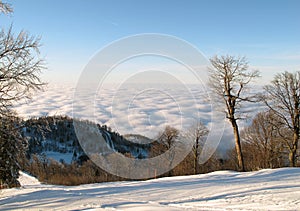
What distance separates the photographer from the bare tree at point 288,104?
22.3 metres

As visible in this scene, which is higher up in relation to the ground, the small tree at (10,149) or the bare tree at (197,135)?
the bare tree at (197,135)

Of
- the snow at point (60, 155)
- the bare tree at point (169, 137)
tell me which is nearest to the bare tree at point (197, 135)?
the bare tree at point (169, 137)

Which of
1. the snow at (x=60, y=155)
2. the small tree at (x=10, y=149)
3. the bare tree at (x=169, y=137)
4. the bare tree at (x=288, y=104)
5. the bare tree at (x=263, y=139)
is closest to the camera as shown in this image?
the small tree at (x=10, y=149)

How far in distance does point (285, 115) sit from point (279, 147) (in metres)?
5.70

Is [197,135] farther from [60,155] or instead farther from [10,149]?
[60,155]

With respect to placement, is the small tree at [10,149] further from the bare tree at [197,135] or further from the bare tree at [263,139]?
the bare tree at [263,139]

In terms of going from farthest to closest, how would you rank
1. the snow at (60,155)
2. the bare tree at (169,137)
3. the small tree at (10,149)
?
the snow at (60,155), the bare tree at (169,137), the small tree at (10,149)

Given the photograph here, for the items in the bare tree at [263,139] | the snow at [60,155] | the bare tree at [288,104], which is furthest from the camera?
the snow at [60,155]

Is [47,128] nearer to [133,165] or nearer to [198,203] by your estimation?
[198,203]

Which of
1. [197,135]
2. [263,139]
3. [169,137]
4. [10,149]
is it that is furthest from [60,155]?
[10,149]

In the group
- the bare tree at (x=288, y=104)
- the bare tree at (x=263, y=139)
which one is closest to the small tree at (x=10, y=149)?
the bare tree at (x=288, y=104)

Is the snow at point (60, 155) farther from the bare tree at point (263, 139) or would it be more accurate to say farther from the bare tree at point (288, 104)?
the bare tree at point (288, 104)

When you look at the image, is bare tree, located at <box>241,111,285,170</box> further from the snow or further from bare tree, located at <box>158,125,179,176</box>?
the snow

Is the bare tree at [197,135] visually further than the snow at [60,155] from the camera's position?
No
